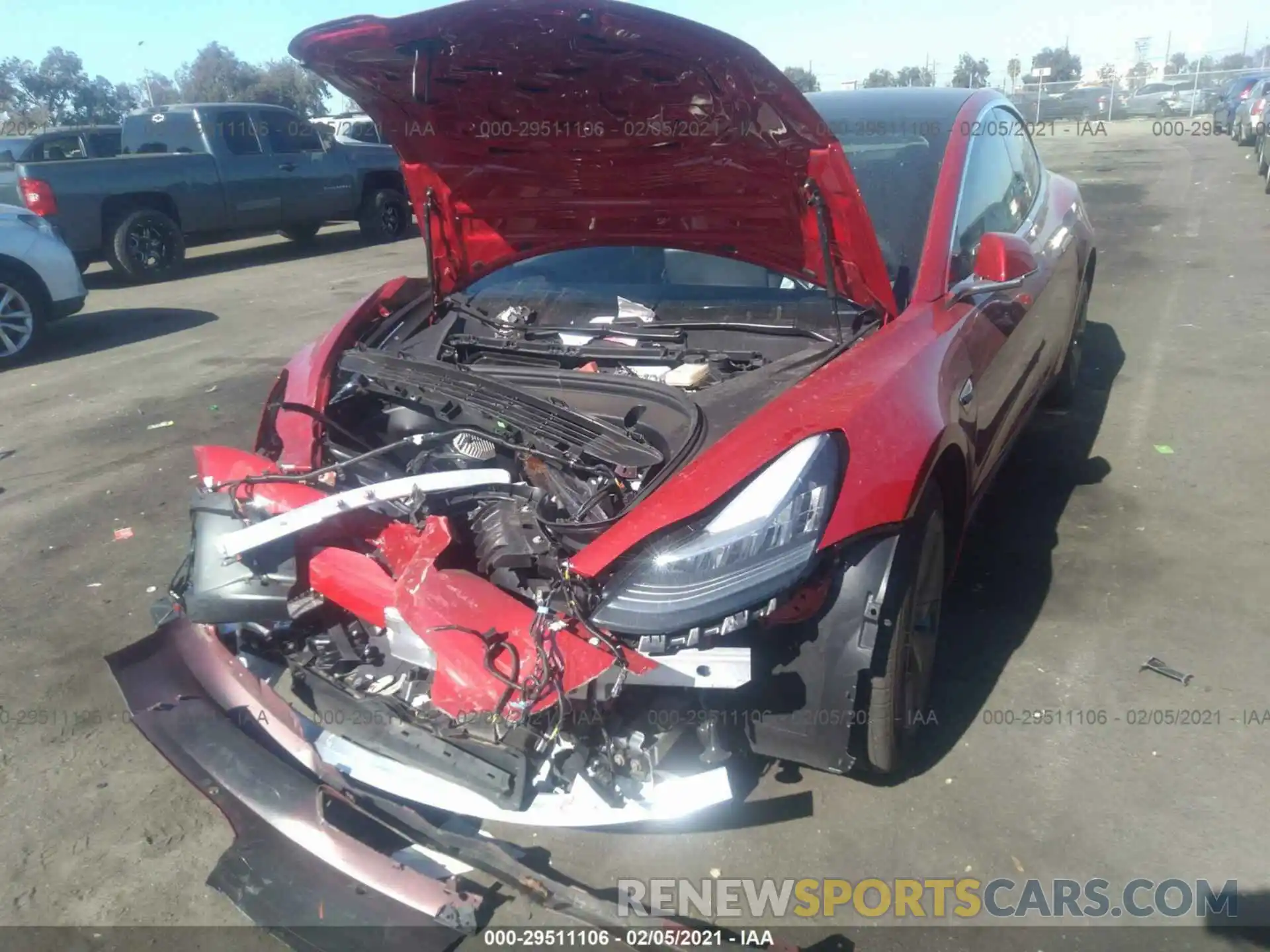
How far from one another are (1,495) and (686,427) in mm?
4221

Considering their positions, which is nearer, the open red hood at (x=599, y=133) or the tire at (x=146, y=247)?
the open red hood at (x=599, y=133)

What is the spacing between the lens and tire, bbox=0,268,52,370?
25.4ft

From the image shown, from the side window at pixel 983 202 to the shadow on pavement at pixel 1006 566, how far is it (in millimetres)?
1064

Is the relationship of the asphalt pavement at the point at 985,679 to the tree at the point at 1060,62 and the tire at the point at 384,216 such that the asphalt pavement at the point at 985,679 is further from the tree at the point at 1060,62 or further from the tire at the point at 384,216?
the tree at the point at 1060,62

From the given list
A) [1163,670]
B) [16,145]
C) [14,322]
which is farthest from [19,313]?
[1163,670]

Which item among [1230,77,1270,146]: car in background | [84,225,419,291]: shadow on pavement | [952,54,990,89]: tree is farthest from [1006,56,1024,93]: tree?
[84,225,419,291]: shadow on pavement

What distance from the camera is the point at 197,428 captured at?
580 centimetres

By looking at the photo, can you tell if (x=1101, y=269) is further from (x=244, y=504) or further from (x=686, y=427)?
(x=244, y=504)

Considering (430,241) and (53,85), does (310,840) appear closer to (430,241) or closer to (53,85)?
(430,241)

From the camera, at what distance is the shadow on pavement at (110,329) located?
8266 millimetres

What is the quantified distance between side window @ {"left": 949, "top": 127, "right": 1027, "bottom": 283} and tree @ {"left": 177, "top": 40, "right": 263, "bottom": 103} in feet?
118

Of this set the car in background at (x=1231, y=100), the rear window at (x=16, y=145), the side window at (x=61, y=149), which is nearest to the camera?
the rear window at (x=16, y=145)

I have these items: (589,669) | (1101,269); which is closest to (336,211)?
(1101,269)

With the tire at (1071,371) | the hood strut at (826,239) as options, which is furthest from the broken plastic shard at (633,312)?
the tire at (1071,371)
